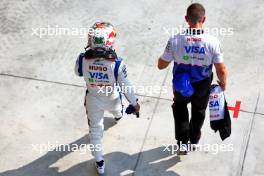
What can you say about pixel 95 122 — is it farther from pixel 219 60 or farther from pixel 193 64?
pixel 219 60

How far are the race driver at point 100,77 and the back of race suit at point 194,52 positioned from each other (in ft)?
1.70

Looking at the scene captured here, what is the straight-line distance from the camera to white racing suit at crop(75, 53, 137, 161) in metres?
5.08

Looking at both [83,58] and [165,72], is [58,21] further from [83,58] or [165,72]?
[83,58]

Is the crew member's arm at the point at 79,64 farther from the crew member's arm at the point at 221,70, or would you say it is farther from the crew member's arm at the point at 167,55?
the crew member's arm at the point at 221,70

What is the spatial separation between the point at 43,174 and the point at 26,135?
658mm

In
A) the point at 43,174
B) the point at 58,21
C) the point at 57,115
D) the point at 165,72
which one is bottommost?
the point at 43,174

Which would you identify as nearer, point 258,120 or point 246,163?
point 246,163

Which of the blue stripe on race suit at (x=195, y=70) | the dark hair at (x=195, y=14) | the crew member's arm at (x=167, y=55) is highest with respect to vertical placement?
the dark hair at (x=195, y=14)

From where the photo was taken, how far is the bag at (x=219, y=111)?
533 centimetres

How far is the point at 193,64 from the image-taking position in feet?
16.4

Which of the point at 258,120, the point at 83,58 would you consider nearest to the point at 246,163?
the point at 258,120

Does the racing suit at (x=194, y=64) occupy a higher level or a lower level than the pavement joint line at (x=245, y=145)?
higher

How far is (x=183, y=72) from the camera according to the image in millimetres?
5094

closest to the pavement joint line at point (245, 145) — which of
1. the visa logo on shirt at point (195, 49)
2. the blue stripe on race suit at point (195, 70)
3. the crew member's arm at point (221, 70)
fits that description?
the crew member's arm at point (221, 70)
